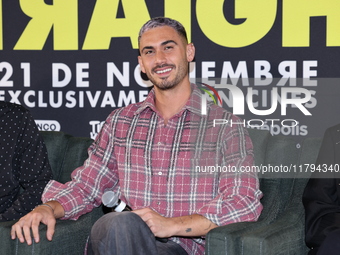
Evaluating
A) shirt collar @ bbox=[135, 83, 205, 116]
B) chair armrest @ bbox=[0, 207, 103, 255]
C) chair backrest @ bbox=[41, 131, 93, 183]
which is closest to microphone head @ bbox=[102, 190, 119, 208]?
chair armrest @ bbox=[0, 207, 103, 255]

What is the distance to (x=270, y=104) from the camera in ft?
10.6

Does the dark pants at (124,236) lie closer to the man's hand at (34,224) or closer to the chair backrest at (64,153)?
the man's hand at (34,224)

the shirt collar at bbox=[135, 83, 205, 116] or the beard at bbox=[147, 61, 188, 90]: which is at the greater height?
the beard at bbox=[147, 61, 188, 90]

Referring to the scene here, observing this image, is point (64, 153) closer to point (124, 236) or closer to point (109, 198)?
point (109, 198)

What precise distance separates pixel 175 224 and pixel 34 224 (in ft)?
1.89

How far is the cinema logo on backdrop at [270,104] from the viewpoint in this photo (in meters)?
3.18

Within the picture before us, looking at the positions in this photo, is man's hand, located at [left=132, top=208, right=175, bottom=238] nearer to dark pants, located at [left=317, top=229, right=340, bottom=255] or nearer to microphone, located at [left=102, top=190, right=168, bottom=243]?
microphone, located at [left=102, top=190, right=168, bottom=243]

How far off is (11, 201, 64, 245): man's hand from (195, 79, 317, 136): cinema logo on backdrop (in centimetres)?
134

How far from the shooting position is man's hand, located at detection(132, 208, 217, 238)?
83.9 inches

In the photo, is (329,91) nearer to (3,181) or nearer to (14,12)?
(3,181)

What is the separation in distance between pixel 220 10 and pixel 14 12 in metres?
1.49

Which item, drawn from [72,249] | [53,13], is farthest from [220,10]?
[72,249]

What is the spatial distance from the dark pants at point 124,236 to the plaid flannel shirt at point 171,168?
0.34 metres

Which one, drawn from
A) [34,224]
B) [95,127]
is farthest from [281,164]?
[95,127]
